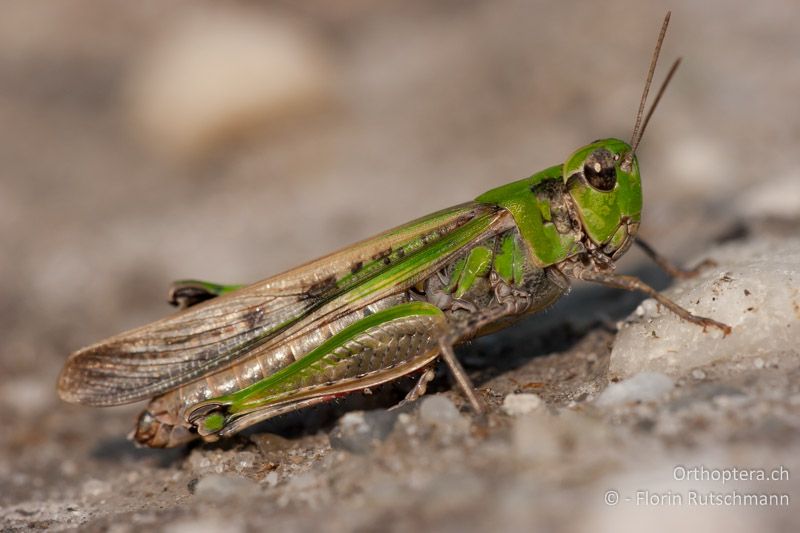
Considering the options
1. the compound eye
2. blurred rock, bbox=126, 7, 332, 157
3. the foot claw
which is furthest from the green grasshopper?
blurred rock, bbox=126, 7, 332, 157

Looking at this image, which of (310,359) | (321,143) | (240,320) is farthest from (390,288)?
(321,143)

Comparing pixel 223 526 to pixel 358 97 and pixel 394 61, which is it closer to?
pixel 358 97

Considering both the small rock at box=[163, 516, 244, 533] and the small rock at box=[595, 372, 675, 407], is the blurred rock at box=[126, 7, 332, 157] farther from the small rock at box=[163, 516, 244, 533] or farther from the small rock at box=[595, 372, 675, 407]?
the small rock at box=[595, 372, 675, 407]

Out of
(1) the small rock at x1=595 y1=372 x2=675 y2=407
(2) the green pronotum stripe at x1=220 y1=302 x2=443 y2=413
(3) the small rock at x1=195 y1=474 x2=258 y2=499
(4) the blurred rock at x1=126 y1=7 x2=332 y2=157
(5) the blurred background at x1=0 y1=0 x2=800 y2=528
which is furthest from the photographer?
(4) the blurred rock at x1=126 y1=7 x2=332 y2=157

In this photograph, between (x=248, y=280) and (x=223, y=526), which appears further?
(x=248, y=280)

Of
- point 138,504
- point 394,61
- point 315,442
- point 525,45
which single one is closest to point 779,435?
point 315,442

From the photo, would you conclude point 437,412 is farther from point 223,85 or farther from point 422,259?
point 223,85
